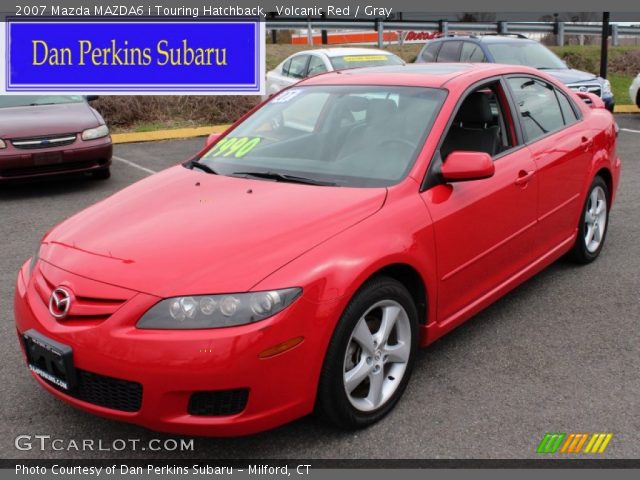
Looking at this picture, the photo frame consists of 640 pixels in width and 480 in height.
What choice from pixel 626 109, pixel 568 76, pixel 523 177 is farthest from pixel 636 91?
pixel 523 177

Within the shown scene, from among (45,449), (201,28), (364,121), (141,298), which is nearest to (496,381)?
(364,121)

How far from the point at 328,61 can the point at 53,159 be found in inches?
213

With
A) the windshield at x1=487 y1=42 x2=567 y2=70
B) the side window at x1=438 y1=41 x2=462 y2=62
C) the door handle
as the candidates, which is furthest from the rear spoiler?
the side window at x1=438 y1=41 x2=462 y2=62

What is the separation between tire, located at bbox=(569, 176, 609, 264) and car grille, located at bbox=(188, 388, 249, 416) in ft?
10.6

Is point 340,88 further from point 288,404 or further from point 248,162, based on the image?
point 288,404

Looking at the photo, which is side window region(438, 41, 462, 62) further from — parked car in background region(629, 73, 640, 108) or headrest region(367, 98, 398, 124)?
headrest region(367, 98, 398, 124)

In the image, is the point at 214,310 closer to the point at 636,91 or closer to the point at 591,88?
the point at 591,88

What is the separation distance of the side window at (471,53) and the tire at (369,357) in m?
9.37

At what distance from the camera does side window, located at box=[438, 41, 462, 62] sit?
12523 mm

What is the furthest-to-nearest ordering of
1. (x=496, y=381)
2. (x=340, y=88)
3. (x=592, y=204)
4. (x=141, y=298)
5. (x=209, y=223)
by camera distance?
(x=592, y=204)
(x=340, y=88)
(x=496, y=381)
(x=209, y=223)
(x=141, y=298)

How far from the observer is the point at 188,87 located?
1442 centimetres

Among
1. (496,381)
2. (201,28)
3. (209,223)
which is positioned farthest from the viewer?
(201,28)

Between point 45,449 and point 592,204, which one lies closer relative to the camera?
point 45,449

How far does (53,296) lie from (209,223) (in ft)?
2.42
